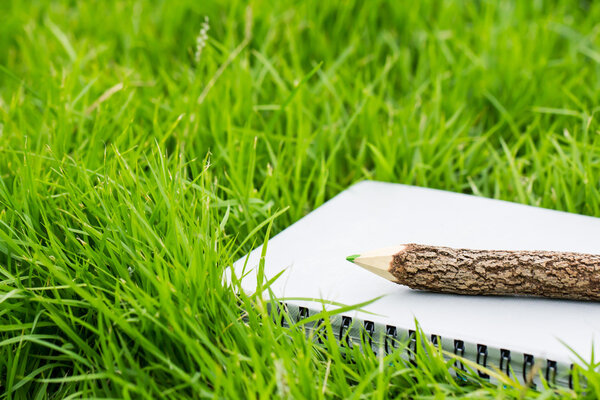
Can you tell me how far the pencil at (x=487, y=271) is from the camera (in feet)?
3.89

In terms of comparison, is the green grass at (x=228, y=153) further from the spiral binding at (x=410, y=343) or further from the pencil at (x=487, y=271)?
the pencil at (x=487, y=271)

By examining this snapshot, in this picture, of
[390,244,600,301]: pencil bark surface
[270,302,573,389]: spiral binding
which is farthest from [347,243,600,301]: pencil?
[270,302,573,389]: spiral binding

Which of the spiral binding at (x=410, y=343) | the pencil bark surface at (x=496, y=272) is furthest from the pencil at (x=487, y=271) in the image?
the spiral binding at (x=410, y=343)

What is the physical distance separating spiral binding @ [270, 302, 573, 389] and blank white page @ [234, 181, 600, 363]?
0.01 metres

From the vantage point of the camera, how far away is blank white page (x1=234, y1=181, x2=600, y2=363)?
1.13 m

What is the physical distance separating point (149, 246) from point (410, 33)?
1641mm

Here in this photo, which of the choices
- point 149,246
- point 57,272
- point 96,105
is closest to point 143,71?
point 96,105

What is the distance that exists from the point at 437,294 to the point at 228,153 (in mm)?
837

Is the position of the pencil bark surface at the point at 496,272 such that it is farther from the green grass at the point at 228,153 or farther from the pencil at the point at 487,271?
the green grass at the point at 228,153

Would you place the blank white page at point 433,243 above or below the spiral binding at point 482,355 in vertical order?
above

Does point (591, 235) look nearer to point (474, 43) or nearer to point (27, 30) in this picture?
point (474, 43)

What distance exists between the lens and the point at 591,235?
1.46 metres

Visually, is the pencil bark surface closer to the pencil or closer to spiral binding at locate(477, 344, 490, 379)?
the pencil

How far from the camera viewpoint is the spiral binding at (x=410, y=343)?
109 cm
